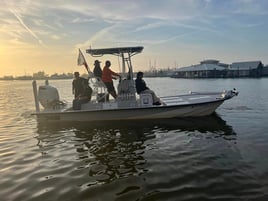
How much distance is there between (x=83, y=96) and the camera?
15.0 m

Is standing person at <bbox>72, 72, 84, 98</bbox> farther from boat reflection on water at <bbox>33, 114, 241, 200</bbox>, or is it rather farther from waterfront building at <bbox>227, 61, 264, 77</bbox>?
waterfront building at <bbox>227, 61, 264, 77</bbox>

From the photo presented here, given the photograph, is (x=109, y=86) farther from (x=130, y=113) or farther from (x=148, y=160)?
(x=148, y=160)

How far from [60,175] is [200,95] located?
12.4 meters

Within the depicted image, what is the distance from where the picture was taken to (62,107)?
16.2 meters

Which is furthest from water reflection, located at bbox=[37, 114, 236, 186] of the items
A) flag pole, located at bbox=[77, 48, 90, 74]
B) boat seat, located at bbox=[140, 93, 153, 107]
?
flag pole, located at bbox=[77, 48, 90, 74]

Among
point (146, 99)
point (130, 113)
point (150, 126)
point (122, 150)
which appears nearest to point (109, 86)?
point (130, 113)

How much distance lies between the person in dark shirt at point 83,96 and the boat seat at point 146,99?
105 inches

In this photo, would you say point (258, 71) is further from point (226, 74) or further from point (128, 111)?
point (128, 111)

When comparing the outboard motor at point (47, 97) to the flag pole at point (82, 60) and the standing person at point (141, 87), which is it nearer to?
the flag pole at point (82, 60)

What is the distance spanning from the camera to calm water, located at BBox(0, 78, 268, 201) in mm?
6477

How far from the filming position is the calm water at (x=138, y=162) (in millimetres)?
6477

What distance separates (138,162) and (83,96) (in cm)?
725

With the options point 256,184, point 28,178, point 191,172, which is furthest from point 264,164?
point 28,178

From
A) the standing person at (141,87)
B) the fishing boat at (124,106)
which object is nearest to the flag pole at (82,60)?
the fishing boat at (124,106)
